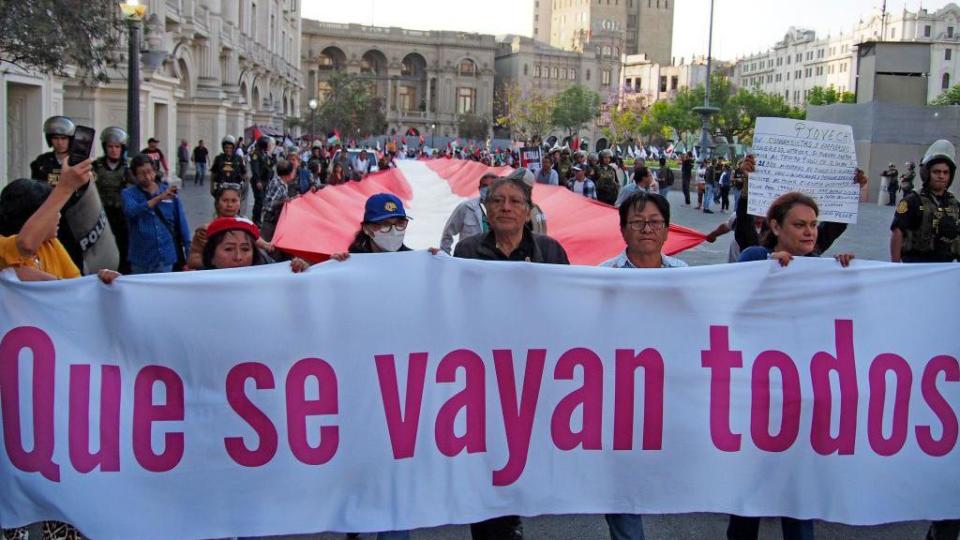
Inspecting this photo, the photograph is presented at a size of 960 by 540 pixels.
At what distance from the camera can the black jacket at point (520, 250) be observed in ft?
15.8

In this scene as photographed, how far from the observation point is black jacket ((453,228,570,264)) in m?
4.80

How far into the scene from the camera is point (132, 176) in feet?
26.9

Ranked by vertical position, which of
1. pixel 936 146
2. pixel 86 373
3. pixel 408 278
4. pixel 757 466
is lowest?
pixel 757 466

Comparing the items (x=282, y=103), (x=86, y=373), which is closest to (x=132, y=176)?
(x=86, y=373)

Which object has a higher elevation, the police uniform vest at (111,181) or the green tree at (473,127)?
the green tree at (473,127)

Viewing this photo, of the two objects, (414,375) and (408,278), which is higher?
(408,278)

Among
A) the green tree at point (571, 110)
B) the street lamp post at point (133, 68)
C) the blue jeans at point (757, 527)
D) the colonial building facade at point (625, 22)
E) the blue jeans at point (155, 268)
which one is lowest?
the blue jeans at point (757, 527)

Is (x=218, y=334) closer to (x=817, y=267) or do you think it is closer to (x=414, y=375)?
→ (x=414, y=375)

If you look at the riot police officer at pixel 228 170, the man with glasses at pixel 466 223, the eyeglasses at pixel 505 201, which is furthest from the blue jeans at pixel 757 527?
the riot police officer at pixel 228 170

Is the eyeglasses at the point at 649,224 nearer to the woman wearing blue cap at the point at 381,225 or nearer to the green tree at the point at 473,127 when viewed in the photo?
the woman wearing blue cap at the point at 381,225

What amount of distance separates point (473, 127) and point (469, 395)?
119021mm

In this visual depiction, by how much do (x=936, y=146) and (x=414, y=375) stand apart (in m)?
4.59

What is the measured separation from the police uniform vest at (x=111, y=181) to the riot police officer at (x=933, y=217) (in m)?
6.27

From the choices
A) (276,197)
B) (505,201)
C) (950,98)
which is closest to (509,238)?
(505,201)
